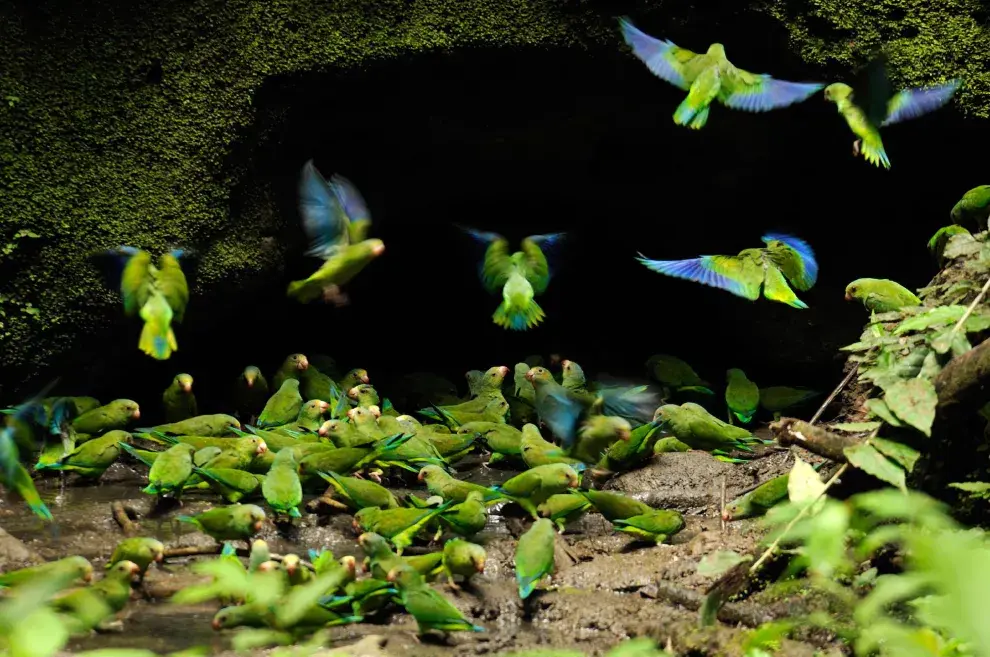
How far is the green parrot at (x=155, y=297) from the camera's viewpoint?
4258 mm

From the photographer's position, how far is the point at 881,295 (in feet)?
15.1

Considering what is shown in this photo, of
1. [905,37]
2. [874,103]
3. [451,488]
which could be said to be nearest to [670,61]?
[874,103]

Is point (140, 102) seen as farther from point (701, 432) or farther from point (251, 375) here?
point (701, 432)

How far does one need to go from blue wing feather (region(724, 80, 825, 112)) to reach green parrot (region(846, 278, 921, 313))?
102 cm

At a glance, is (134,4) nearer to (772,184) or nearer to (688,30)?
(688,30)

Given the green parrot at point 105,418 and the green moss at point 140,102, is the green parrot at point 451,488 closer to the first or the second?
the green parrot at point 105,418

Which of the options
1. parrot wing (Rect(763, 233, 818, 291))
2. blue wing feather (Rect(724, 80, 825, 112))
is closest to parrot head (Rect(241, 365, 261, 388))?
parrot wing (Rect(763, 233, 818, 291))

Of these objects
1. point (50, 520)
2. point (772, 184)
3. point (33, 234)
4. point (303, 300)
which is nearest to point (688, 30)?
point (772, 184)

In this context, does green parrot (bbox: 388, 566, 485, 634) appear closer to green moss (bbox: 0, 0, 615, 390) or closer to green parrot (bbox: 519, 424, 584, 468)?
green parrot (bbox: 519, 424, 584, 468)

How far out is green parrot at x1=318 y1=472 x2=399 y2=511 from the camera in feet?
13.6

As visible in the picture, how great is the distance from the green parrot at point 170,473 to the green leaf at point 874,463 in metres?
2.82

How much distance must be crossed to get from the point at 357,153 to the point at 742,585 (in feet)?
12.4

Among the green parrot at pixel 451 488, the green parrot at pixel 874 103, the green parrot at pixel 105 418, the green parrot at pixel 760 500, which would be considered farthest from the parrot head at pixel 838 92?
the green parrot at pixel 105 418

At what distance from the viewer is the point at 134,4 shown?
15.8 ft
